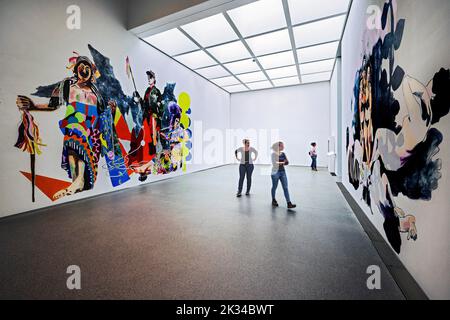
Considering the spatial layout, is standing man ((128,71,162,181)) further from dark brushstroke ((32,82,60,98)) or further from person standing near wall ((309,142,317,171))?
person standing near wall ((309,142,317,171))

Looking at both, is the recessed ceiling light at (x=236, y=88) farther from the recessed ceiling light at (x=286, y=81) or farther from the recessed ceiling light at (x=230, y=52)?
the recessed ceiling light at (x=230, y=52)

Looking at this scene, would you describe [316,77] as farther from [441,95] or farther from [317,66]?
[441,95]

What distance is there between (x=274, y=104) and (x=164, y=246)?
10.3 meters

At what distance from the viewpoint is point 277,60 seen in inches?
289

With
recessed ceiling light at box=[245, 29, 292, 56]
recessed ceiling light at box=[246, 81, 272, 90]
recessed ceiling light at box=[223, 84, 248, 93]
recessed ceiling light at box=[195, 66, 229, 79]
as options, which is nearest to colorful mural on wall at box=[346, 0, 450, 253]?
recessed ceiling light at box=[245, 29, 292, 56]

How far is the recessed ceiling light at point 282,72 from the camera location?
823 cm

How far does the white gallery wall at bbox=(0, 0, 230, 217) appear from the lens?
3355 millimetres

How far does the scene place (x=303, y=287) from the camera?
1715 mm

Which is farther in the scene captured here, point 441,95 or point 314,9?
point 314,9

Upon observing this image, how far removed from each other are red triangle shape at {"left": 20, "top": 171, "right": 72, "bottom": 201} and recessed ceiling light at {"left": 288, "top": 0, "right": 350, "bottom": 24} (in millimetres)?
6403

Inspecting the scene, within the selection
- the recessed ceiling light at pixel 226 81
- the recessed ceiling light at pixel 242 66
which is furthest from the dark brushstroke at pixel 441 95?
the recessed ceiling light at pixel 226 81

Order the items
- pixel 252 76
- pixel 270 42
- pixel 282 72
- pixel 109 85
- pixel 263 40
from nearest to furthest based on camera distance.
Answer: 1. pixel 109 85
2. pixel 263 40
3. pixel 270 42
4. pixel 282 72
5. pixel 252 76

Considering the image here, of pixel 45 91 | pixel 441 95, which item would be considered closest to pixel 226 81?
pixel 45 91

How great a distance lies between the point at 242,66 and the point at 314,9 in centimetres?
358
